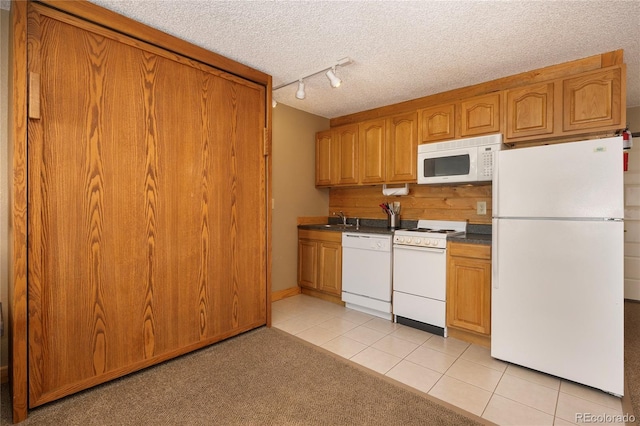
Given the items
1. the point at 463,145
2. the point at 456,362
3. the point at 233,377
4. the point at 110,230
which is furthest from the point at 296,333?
the point at 463,145

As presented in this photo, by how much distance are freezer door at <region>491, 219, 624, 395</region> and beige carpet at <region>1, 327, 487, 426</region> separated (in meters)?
0.87

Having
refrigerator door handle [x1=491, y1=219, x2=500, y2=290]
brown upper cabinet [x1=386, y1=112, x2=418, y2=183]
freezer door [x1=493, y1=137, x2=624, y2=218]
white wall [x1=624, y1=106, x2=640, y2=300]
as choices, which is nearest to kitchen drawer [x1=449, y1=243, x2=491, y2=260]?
refrigerator door handle [x1=491, y1=219, x2=500, y2=290]

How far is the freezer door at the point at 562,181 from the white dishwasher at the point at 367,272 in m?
1.22

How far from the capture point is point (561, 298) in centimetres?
209

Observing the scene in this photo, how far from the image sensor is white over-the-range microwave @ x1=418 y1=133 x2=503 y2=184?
2.80 metres

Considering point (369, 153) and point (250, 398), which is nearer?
point (250, 398)

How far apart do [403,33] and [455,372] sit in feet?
8.01

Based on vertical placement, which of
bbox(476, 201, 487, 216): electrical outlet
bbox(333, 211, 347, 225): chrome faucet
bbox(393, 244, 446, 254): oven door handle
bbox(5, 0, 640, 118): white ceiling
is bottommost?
bbox(393, 244, 446, 254): oven door handle

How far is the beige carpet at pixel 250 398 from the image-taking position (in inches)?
Answer: 67.7

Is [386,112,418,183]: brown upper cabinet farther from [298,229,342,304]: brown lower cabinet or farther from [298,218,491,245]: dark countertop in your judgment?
[298,229,342,304]: brown lower cabinet

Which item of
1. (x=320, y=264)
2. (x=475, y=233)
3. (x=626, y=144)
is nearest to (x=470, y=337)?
(x=475, y=233)

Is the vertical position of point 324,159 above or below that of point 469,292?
above

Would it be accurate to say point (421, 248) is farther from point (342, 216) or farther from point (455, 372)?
point (342, 216)

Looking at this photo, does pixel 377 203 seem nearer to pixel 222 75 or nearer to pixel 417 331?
pixel 417 331
